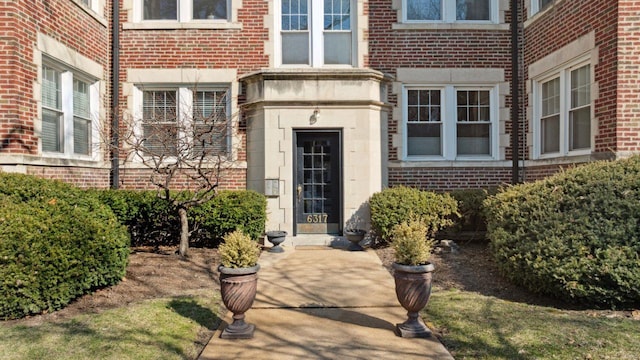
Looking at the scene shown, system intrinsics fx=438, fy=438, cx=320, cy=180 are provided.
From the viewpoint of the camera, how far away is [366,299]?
6062mm

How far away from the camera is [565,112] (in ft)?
30.9

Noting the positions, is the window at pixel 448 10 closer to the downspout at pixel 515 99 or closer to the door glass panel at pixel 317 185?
the downspout at pixel 515 99

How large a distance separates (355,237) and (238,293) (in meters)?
5.03

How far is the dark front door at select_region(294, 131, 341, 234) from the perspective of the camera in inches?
408

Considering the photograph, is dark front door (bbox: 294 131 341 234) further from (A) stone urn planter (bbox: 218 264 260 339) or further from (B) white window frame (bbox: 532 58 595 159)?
(A) stone urn planter (bbox: 218 264 260 339)

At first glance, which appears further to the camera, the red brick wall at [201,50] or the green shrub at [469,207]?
the red brick wall at [201,50]

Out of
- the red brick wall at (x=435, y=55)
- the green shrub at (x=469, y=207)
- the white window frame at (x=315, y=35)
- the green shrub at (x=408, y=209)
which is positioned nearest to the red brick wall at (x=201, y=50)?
the white window frame at (x=315, y=35)

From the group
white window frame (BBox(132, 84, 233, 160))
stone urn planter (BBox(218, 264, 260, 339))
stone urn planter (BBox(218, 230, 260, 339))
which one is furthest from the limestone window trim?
stone urn planter (BBox(218, 264, 260, 339))

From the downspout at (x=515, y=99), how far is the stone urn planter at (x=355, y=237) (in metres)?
4.27

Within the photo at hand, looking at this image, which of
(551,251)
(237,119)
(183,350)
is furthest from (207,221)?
(551,251)

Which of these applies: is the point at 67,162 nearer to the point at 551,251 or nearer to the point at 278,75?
the point at 278,75

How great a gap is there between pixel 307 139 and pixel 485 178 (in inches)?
179

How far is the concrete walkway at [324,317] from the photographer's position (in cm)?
438

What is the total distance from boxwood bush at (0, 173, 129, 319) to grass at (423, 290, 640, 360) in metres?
4.33
